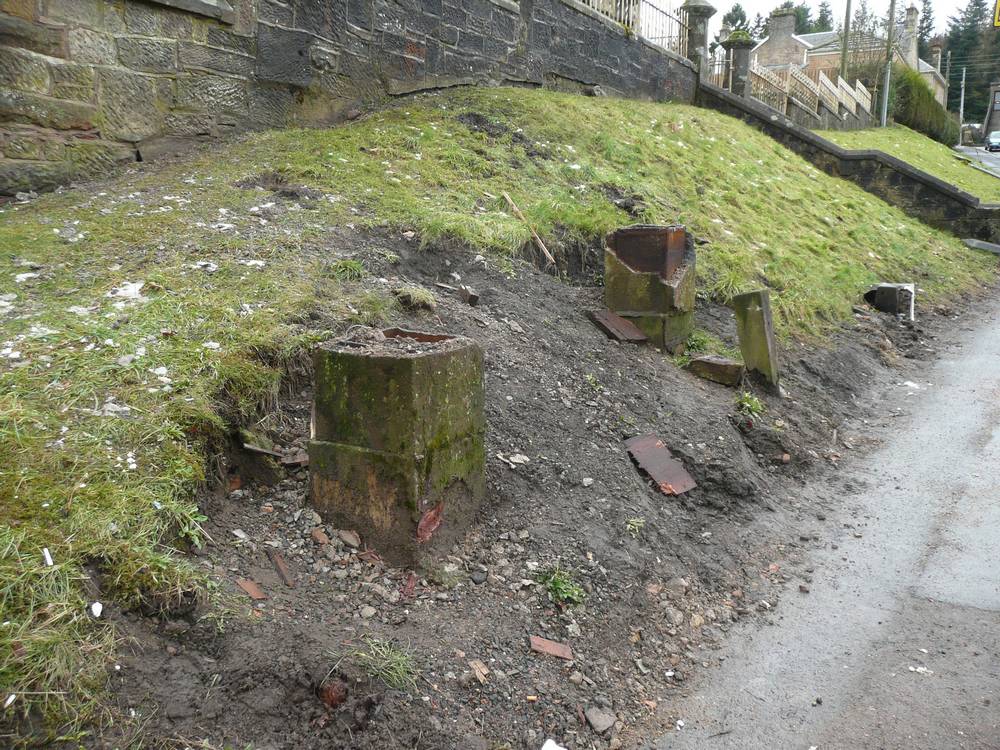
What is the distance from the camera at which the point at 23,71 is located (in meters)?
5.43

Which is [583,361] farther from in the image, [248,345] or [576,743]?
Result: [576,743]

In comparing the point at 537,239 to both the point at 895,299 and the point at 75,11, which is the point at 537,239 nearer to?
the point at 75,11

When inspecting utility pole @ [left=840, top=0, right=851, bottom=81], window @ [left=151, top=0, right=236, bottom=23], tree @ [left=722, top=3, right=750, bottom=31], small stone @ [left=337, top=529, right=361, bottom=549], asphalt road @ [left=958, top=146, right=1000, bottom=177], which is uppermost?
tree @ [left=722, top=3, right=750, bottom=31]

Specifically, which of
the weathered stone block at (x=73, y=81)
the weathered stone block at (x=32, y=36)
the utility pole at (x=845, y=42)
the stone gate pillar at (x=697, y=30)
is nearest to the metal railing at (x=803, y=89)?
the utility pole at (x=845, y=42)

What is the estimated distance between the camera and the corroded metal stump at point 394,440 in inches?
125

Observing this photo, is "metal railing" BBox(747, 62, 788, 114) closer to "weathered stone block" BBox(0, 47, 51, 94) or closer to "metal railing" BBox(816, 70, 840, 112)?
"metal railing" BBox(816, 70, 840, 112)

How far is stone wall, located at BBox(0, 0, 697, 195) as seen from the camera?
5.54 m

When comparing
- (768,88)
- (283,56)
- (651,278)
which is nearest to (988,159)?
(768,88)

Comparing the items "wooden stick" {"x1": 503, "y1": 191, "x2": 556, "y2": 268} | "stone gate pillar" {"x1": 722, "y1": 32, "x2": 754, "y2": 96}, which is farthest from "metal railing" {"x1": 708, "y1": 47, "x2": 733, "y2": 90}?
"wooden stick" {"x1": 503, "y1": 191, "x2": 556, "y2": 268}

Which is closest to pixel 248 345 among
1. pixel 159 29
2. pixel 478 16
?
pixel 159 29

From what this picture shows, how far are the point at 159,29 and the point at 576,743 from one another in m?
6.05

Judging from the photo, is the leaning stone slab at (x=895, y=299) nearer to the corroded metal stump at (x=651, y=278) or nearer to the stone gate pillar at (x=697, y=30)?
the corroded metal stump at (x=651, y=278)

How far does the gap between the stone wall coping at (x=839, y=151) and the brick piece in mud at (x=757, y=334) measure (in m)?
10.3

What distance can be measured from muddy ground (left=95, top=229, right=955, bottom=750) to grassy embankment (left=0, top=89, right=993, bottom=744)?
0.21 m
